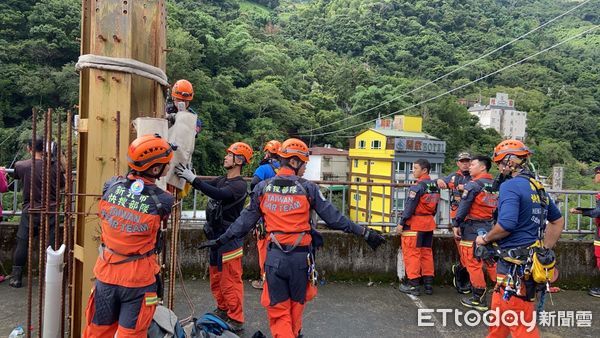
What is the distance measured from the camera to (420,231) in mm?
6141

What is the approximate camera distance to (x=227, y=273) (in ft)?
15.5

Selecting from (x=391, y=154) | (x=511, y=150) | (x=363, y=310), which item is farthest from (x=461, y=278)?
(x=391, y=154)

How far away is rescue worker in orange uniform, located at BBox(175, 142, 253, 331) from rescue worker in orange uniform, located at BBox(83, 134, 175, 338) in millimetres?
1594

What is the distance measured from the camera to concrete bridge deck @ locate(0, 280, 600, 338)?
479cm

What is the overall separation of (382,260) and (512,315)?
3.10 meters

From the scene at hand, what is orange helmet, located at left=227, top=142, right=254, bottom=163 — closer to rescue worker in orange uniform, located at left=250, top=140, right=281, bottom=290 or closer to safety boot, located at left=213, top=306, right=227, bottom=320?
rescue worker in orange uniform, located at left=250, top=140, right=281, bottom=290

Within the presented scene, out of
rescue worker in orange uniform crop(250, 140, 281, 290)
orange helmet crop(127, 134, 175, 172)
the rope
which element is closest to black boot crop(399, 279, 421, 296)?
rescue worker in orange uniform crop(250, 140, 281, 290)

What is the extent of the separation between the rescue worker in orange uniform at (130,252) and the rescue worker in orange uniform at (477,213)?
422 centimetres

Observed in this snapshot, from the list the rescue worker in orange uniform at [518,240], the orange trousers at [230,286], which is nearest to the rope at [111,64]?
the orange trousers at [230,286]

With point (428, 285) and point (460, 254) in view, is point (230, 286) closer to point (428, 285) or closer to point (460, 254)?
point (428, 285)

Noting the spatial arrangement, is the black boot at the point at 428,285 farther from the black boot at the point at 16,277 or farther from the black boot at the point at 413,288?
the black boot at the point at 16,277

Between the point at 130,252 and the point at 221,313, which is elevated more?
the point at 130,252

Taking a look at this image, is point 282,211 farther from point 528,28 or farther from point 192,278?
point 528,28

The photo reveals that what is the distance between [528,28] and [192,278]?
441 ft
